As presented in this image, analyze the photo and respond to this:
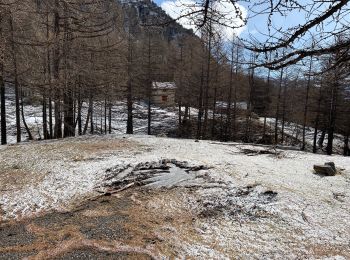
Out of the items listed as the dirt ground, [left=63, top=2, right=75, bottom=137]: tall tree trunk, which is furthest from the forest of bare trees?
the dirt ground

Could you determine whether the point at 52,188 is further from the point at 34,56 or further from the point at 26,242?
the point at 34,56

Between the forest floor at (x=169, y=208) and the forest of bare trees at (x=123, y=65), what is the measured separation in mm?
2441

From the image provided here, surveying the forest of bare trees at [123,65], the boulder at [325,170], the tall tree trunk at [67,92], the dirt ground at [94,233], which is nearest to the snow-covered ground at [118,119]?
the forest of bare trees at [123,65]

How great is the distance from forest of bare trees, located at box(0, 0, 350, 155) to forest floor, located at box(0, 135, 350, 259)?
8.01 feet

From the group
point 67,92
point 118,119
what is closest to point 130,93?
point 67,92

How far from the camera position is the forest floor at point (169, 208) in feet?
15.2

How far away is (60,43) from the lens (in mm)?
14594

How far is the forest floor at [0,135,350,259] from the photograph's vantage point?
462 cm

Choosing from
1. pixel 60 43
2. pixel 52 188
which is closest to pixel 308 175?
pixel 52 188

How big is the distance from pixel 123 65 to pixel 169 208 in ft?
61.4

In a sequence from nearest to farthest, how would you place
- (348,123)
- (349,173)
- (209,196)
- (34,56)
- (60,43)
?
(209,196)
(349,173)
(60,43)
(34,56)
(348,123)

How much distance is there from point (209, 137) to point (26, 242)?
84.4 feet

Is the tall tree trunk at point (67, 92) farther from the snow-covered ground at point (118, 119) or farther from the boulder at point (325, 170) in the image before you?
the snow-covered ground at point (118, 119)

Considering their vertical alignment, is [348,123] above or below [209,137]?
above
